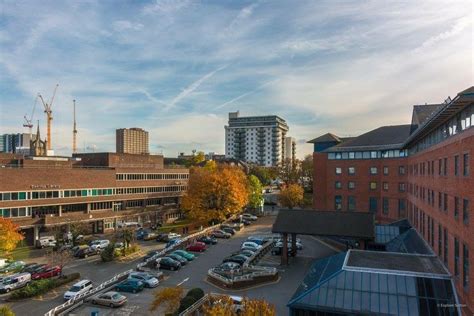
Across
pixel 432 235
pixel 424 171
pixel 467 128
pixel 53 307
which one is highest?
pixel 467 128

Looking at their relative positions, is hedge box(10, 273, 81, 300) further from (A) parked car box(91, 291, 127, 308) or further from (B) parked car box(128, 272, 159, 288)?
(B) parked car box(128, 272, 159, 288)

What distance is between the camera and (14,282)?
35.0m

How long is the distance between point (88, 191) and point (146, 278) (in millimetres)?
33085

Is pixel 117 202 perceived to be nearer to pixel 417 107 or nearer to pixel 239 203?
pixel 239 203

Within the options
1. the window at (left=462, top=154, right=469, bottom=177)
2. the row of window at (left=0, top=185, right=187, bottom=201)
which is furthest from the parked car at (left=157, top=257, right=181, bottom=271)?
the window at (left=462, top=154, right=469, bottom=177)

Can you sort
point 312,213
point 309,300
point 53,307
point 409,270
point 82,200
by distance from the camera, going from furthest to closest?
point 82,200, point 312,213, point 53,307, point 409,270, point 309,300

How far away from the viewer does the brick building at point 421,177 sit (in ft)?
67.1

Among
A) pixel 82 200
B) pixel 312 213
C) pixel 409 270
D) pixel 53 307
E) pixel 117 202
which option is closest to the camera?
pixel 409 270

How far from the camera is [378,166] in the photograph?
2276 inches

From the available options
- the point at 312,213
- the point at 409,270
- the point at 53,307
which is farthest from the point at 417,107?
the point at 53,307

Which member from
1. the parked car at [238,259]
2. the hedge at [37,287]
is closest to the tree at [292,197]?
the parked car at [238,259]

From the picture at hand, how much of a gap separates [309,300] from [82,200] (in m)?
50.1

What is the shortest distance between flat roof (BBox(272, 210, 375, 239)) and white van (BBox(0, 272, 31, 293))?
86.1 feet

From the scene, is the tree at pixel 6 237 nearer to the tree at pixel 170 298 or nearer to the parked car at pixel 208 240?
the parked car at pixel 208 240
